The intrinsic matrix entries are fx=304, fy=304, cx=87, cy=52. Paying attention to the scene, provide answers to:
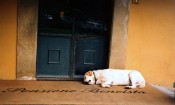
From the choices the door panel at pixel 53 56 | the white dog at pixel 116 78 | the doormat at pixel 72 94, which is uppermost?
the door panel at pixel 53 56

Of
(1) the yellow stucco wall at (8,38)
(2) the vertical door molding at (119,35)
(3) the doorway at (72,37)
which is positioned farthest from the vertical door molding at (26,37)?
(2) the vertical door molding at (119,35)

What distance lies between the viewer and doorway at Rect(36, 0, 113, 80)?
27.8 feet

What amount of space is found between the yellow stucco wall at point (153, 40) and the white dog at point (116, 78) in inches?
25.2

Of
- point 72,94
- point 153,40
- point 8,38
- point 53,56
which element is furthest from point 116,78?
point 8,38

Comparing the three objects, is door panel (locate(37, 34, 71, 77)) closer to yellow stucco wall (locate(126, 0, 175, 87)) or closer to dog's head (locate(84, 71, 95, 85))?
dog's head (locate(84, 71, 95, 85))

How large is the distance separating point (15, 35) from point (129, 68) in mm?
3356

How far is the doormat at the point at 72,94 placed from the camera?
21.9 feet

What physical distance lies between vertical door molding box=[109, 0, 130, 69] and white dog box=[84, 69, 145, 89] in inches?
18.5

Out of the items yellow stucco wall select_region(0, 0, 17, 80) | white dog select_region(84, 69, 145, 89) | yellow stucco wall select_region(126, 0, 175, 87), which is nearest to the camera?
yellow stucco wall select_region(0, 0, 17, 80)

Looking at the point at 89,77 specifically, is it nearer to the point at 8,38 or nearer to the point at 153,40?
the point at 153,40

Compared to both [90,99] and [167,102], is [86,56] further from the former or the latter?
[167,102]

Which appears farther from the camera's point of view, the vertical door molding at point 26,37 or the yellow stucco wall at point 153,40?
the yellow stucco wall at point 153,40

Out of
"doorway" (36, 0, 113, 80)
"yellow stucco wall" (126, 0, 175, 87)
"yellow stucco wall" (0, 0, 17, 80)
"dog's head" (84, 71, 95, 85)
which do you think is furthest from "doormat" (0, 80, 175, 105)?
"yellow stucco wall" (126, 0, 175, 87)

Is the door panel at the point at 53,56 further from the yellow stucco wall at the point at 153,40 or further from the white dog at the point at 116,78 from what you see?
the yellow stucco wall at the point at 153,40
